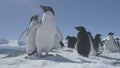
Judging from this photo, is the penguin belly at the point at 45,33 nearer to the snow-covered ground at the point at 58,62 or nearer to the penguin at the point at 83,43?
the snow-covered ground at the point at 58,62

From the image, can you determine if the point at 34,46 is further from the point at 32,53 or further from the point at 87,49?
the point at 87,49

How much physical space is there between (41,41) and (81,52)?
2645mm

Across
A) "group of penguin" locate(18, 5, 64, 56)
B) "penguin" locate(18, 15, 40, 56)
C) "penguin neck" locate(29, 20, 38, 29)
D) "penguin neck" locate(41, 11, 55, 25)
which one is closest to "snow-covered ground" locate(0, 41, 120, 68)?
"group of penguin" locate(18, 5, 64, 56)

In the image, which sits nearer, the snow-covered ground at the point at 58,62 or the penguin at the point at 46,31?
the snow-covered ground at the point at 58,62

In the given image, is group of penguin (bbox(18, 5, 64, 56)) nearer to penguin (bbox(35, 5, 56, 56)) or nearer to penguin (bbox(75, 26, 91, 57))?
penguin (bbox(35, 5, 56, 56))

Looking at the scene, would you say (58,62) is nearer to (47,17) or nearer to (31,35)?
(47,17)

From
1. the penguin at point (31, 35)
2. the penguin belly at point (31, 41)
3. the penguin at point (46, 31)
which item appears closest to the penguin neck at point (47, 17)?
the penguin at point (46, 31)

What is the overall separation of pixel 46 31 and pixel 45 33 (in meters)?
0.09

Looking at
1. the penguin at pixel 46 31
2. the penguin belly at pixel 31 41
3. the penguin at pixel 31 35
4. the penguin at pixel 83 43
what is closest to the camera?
the penguin at pixel 46 31

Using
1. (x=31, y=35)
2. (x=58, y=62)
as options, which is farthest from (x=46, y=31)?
(x=58, y=62)

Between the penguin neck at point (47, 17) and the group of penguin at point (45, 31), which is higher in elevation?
the penguin neck at point (47, 17)

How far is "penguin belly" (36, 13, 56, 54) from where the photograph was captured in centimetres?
1039

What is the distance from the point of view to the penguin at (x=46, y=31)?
10.4 meters

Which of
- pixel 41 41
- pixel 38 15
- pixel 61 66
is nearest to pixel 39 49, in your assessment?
pixel 41 41
